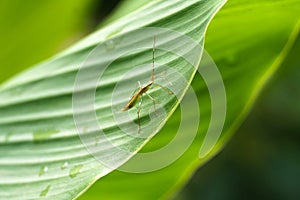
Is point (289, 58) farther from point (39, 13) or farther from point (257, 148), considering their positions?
point (39, 13)

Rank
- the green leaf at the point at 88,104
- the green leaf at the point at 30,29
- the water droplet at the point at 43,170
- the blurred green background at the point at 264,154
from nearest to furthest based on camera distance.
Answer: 1. the green leaf at the point at 88,104
2. the water droplet at the point at 43,170
3. the green leaf at the point at 30,29
4. the blurred green background at the point at 264,154

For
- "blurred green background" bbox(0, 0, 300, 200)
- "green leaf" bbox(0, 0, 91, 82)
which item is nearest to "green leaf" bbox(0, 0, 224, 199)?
"green leaf" bbox(0, 0, 91, 82)

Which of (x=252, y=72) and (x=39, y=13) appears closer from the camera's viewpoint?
(x=252, y=72)

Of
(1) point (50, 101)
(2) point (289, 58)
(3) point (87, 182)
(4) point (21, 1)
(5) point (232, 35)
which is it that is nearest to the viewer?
(3) point (87, 182)

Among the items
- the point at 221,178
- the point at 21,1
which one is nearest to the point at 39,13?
the point at 21,1

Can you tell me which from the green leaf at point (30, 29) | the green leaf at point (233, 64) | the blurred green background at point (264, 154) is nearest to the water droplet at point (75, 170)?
the green leaf at point (233, 64)

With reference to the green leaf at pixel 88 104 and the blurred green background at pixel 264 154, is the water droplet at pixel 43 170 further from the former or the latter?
the blurred green background at pixel 264 154

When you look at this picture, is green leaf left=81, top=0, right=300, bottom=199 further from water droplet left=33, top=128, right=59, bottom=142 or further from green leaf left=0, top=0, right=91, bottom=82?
green leaf left=0, top=0, right=91, bottom=82
